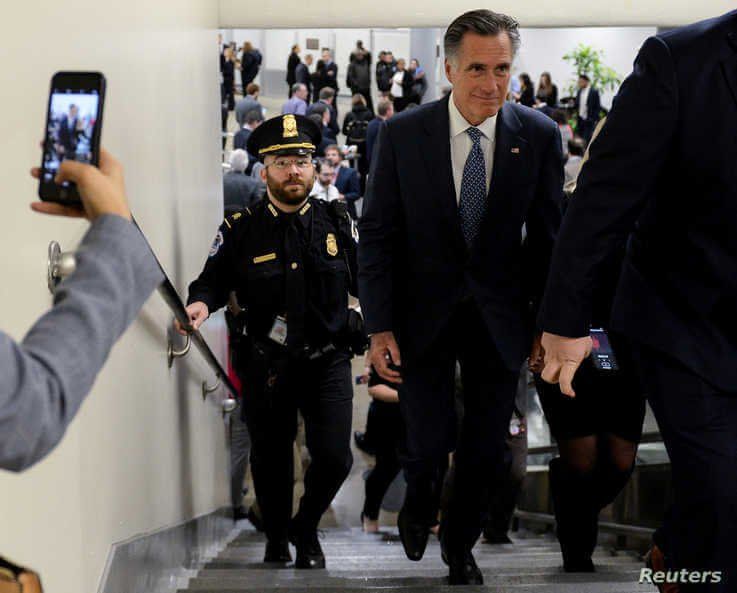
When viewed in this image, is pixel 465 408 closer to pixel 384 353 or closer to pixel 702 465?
pixel 384 353

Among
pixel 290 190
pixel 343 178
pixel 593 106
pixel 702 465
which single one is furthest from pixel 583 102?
pixel 702 465

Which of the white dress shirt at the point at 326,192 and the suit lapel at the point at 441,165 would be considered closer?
the suit lapel at the point at 441,165

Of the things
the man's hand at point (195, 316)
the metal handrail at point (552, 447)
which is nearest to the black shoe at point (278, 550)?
the man's hand at point (195, 316)

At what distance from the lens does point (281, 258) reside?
16.2 feet

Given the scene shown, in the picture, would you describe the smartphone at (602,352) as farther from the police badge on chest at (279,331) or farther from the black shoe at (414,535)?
the police badge on chest at (279,331)

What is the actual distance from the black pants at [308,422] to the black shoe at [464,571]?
2.99 ft

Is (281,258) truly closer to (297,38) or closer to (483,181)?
(483,181)

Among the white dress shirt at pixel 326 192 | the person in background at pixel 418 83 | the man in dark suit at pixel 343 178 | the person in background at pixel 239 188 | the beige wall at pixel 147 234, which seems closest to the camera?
the beige wall at pixel 147 234

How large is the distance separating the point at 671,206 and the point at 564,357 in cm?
44

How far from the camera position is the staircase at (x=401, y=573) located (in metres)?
3.88

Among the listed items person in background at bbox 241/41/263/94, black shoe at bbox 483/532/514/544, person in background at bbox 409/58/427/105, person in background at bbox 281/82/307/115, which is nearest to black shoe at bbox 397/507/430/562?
black shoe at bbox 483/532/514/544

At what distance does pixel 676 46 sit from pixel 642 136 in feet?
0.69

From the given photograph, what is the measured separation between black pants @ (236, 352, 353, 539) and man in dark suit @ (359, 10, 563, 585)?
3.28ft

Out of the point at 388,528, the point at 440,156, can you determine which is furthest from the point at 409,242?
the point at 388,528
